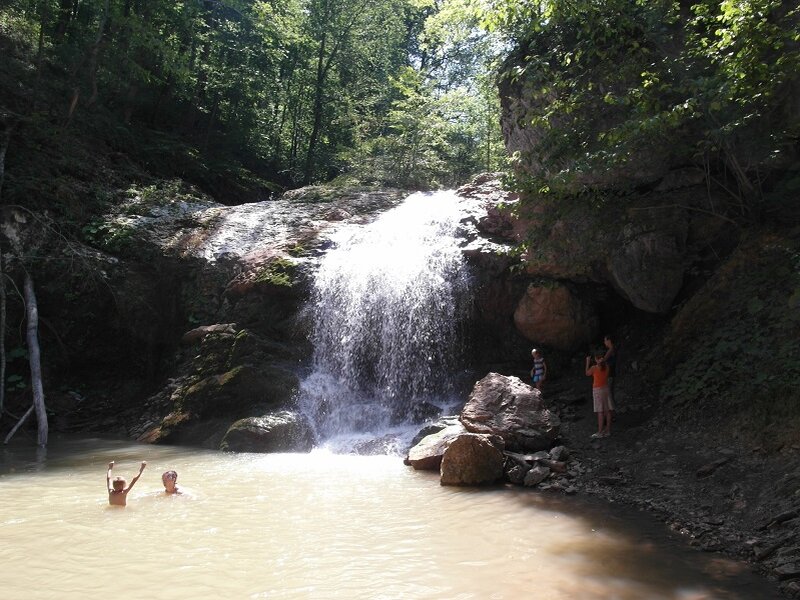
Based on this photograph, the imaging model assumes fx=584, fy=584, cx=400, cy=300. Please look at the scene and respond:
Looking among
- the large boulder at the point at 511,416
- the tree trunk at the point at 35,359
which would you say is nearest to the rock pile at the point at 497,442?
the large boulder at the point at 511,416

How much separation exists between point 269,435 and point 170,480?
3896mm

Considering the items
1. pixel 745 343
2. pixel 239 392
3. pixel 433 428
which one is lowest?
pixel 433 428

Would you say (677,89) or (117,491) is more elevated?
(677,89)

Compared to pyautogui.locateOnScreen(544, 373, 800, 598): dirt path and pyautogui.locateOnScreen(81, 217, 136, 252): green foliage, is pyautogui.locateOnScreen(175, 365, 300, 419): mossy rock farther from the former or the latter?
pyautogui.locateOnScreen(544, 373, 800, 598): dirt path

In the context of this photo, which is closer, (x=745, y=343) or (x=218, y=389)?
(x=745, y=343)

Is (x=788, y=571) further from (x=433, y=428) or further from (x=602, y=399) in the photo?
(x=433, y=428)

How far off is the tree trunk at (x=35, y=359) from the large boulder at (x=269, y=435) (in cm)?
343

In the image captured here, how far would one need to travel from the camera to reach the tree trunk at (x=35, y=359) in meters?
10.9

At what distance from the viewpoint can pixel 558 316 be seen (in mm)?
11656

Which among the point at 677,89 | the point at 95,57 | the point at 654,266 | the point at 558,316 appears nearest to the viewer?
the point at 677,89

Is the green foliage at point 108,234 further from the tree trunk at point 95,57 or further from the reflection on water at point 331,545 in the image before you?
the reflection on water at point 331,545

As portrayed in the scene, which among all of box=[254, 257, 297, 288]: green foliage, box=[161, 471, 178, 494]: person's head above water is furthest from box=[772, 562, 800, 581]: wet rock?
box=[254, 257, 297, 288]: green foliage

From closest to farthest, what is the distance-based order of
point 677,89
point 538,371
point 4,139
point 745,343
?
1. point 677,89
2. point 745,343
3. point 538,371
4. point 4,139

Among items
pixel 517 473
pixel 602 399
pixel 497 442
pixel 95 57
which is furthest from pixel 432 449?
pixel 95 57
